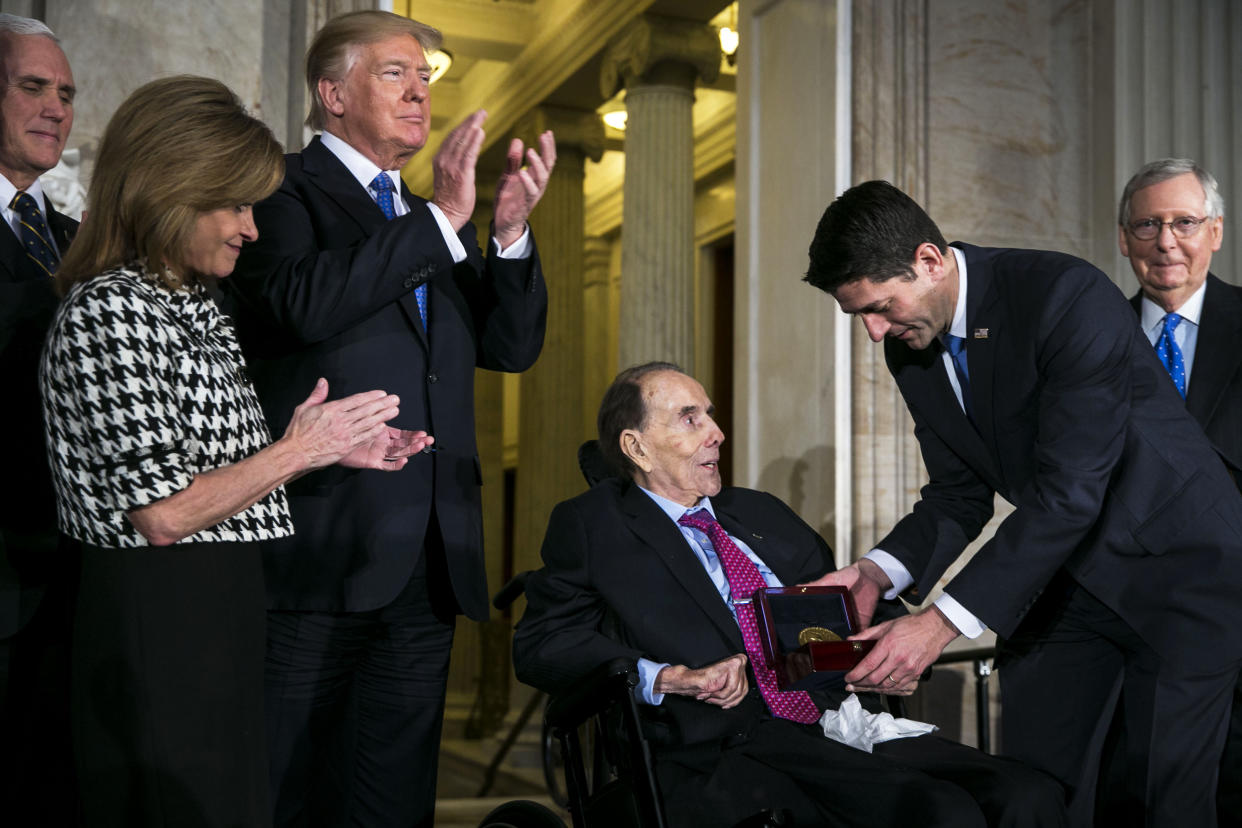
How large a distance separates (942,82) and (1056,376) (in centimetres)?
288

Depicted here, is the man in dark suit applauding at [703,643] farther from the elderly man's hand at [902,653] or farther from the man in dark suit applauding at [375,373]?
the man in dark suit applauding at [375,373]

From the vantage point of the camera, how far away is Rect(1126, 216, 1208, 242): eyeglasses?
3.50m

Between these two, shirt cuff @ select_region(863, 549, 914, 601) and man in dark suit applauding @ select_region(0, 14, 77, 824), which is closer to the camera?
man in dark suit applauding @ select_region(0, 14, 77, 824)

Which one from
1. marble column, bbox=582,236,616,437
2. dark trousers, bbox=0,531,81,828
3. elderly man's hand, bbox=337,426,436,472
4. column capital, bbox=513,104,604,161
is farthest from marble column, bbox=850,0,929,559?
marble column, bbox=582,236,616,437

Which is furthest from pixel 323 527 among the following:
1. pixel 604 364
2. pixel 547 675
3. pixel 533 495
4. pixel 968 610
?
pixel 604 364

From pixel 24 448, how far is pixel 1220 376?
2859mm

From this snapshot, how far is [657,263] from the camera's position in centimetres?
833

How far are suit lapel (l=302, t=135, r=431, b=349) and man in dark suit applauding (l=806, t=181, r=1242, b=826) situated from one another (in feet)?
2.82

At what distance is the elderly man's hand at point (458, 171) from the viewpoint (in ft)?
8.14

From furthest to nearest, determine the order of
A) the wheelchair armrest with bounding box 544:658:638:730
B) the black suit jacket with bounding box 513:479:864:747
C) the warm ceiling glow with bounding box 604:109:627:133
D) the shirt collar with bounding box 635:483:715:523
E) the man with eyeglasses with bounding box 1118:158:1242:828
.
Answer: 1. the warm ceiling glow with bounding box 604:109:627:133
2. the man with eyeglasses with bounding box 1118:158:1242:828
3. the shirt collar with bounding box 635:483:715:523
4. the black suit jacket with bounding box 513:479:864:747
5. the wheelchair armrest with bounding box 544:658:638:730

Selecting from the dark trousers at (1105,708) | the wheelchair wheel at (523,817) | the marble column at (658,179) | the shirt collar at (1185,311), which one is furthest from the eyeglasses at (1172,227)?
the marble column at (658,179)

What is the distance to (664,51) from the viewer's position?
823cm

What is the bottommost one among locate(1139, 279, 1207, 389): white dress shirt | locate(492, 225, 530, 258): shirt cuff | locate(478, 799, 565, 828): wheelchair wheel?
locate(478, 799, 565, 828): wheelchair wheel

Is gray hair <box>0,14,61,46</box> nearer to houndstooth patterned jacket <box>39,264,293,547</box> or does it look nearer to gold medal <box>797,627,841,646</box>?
houndstooth patterned jacket <box>39,264,293,547</box>
